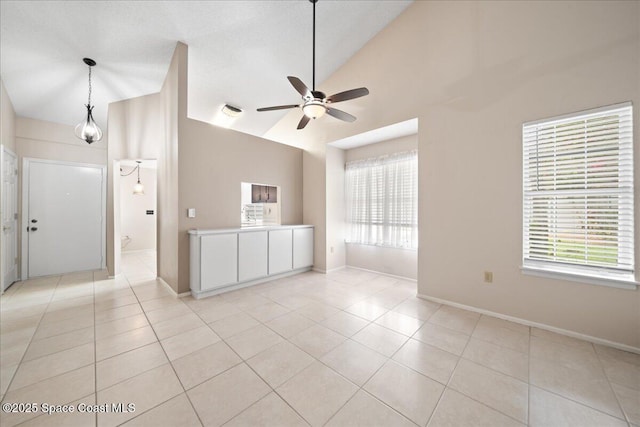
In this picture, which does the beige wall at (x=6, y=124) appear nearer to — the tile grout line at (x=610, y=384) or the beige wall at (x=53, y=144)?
the beige wall at (x=53, y=144)

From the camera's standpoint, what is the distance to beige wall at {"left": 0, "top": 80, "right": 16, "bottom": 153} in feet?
11.1

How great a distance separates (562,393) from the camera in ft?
5.30

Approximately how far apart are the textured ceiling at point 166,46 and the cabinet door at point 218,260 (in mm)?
2698

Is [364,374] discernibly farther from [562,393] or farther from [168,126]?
[168,126]

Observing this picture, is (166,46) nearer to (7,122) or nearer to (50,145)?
(7,122)

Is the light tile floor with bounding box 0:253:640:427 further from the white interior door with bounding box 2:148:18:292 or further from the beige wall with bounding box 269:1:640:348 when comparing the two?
the white interior door with bounding box 2:148:18:292

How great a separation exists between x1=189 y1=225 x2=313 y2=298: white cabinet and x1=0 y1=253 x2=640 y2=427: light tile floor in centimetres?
40

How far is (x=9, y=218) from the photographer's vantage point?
12.2ft

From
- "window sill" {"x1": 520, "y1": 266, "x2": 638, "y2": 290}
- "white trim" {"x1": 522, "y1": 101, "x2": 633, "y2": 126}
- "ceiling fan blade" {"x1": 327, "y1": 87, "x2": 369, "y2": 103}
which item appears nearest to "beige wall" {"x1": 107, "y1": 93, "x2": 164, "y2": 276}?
"ceiling fan blade" {"x1": 327, "y1": 87, "x2": 369, "y2": 103}

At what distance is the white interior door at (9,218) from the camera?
348cm

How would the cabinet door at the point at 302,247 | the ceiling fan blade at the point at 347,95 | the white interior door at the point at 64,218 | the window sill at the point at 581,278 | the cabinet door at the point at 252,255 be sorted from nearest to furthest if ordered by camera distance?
the window sill at the point at 581,278 < the ceiling fan blade at the point at 347,95 < the cabinet door at the point at 252,255 < the white interior door at the point at 64,218 < the cabinet door at the point at 302,247

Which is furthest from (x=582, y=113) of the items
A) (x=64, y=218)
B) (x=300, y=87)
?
(x=64, y=218)

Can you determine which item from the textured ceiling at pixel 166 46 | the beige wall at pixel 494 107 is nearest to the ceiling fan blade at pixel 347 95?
the beige wall at pixel 494 107

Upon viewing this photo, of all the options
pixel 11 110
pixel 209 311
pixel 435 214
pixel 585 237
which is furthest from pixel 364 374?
pixel 11 110
